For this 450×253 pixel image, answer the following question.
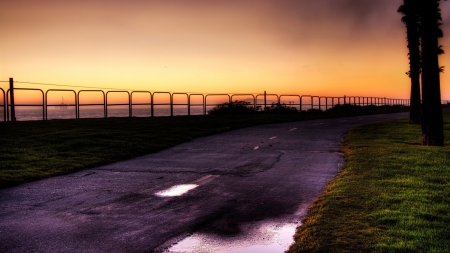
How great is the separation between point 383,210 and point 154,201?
373 centimetres

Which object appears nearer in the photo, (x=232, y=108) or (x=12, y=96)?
(x=12, y=96)

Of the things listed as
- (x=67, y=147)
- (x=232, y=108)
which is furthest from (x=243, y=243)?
(x=232, y=108)

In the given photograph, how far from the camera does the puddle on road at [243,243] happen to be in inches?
201

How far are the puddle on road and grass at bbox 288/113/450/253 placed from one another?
0.68ft

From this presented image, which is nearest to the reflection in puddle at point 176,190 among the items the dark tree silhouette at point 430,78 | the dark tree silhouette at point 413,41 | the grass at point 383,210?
the grass at point 383,210

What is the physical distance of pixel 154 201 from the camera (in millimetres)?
7504

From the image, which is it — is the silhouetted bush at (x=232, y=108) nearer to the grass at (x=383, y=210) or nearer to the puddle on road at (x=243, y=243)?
the grass at (x=383, y=210)

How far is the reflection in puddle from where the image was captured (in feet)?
26.4

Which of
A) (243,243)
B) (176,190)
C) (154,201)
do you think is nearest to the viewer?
(243,243)

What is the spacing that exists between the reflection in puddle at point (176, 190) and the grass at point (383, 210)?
2.58m

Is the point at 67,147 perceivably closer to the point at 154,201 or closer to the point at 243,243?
the point at 154,201

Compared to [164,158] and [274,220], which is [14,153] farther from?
[274,220]

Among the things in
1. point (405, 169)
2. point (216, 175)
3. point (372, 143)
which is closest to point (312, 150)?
point (372, 143)

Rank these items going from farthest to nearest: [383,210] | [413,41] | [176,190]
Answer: [413,41], [176,190], [383,210]
